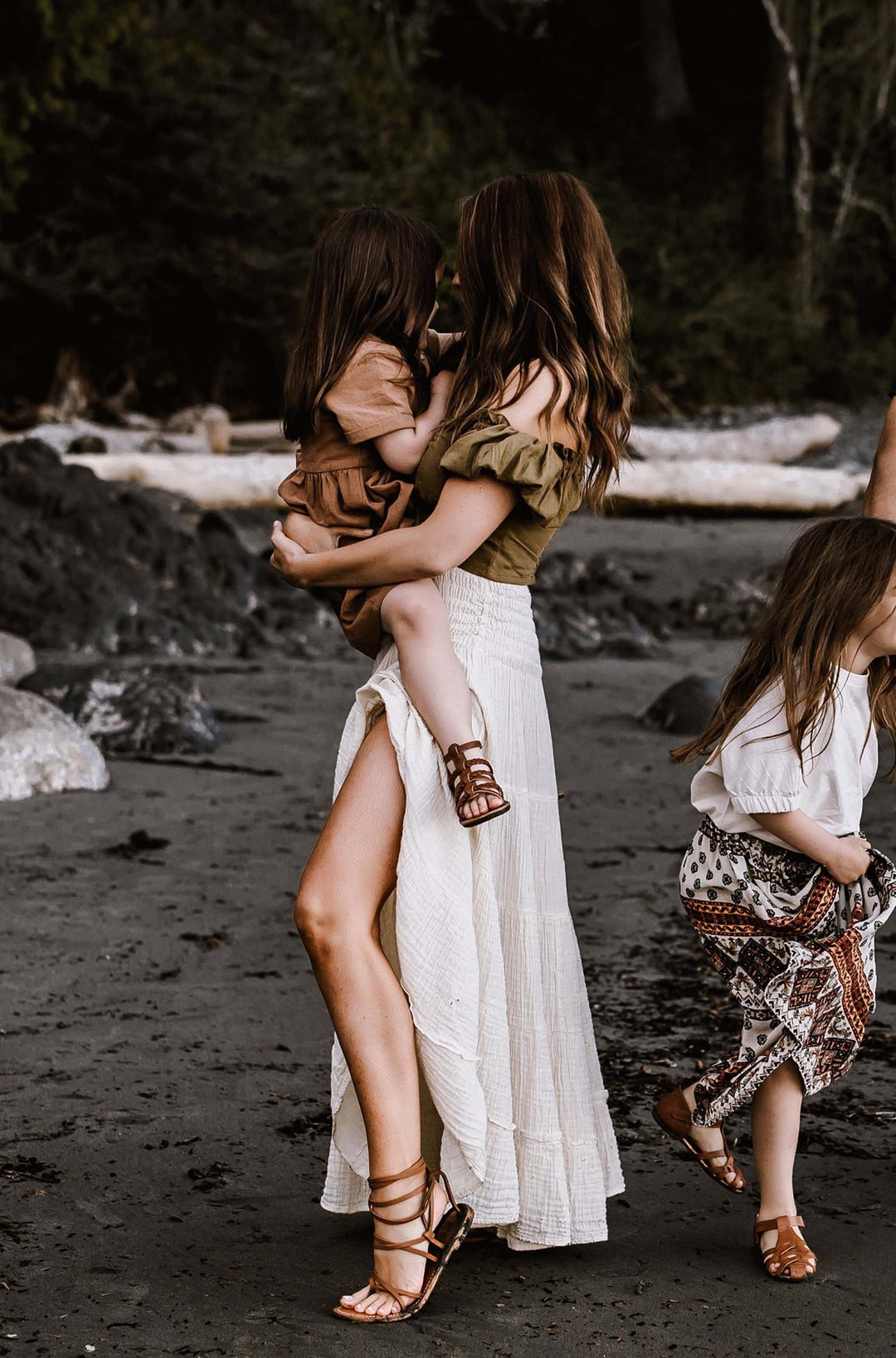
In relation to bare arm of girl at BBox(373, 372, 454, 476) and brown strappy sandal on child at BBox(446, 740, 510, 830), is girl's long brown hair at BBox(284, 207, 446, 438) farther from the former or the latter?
brown strappy sandal on child at BBox(446, 740, 510, 830)

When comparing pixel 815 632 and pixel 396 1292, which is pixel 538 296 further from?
pixel 396 1292

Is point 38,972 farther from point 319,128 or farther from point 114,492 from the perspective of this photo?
point 319,128

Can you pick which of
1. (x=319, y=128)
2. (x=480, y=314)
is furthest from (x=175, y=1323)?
(x=319, y=128)

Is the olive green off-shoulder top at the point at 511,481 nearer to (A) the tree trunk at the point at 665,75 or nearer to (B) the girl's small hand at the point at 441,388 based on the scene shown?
(B) the girl's small hand at the point at 441,388

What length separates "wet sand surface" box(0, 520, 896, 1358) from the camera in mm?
2758

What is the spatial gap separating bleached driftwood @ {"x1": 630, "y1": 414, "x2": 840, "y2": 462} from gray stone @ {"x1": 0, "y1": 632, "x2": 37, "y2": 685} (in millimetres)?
9617

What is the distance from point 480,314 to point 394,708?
2.35 feet

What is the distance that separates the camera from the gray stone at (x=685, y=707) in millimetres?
8312

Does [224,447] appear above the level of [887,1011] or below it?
below

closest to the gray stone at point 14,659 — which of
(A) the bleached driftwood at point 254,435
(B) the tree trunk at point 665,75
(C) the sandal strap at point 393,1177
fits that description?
(C) the sandal strap at point 393,1177

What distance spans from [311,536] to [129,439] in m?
15.2

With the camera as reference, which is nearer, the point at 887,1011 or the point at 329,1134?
the point at 329,1134

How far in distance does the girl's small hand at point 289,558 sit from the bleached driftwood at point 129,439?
14215 mm

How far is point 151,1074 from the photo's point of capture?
393cm
